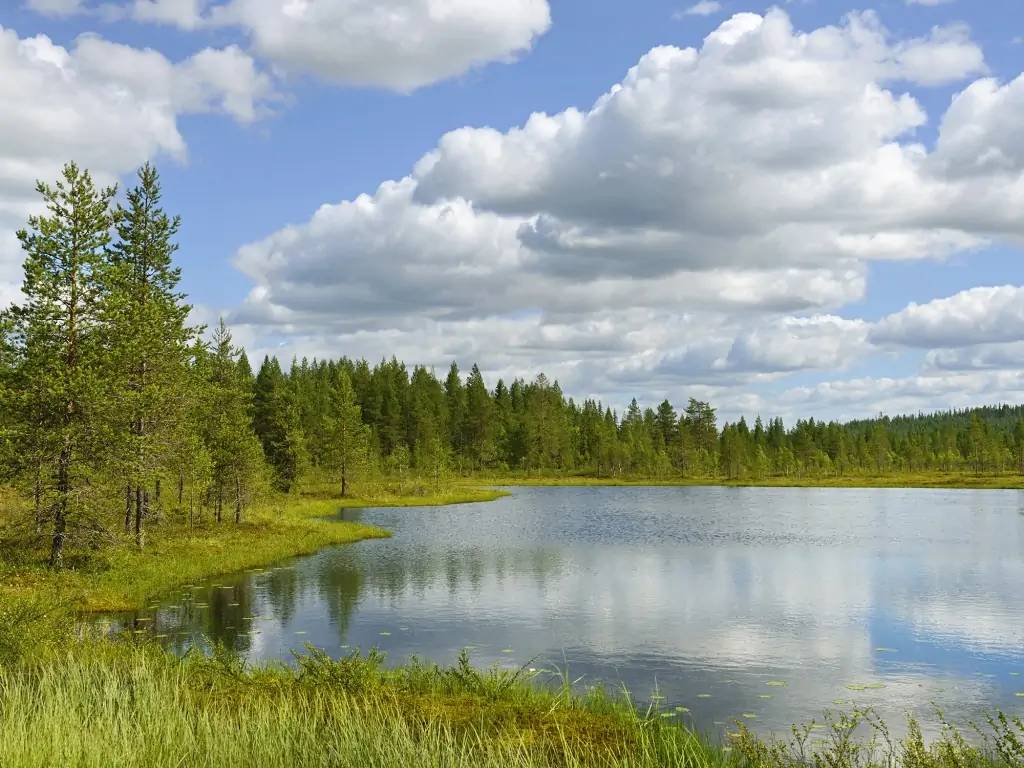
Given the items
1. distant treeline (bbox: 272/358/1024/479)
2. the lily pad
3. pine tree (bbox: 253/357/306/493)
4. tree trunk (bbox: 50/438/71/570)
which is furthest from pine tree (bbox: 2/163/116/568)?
distant treeline (bbox: 272/358/1024/479)

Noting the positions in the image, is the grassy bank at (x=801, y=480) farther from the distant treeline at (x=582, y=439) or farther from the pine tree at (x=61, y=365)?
the pine tree at (x=61, y=365)

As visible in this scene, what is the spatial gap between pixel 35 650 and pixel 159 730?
8.76m

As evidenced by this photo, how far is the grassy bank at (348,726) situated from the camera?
10.7 meters

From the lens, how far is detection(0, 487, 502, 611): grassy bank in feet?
102

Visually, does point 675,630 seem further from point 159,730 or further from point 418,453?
point 418,453

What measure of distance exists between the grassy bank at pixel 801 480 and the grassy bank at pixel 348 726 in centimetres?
11920

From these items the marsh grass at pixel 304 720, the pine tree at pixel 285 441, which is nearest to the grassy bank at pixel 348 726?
the marsh grass at pixel 304 720

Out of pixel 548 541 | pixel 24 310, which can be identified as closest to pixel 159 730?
→ pixel 24 310

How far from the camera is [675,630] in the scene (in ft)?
92.0

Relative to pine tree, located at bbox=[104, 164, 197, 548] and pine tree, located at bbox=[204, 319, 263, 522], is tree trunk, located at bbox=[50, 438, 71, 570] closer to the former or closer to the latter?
pine tree, located at bbox=[104, 164, 197, 548]

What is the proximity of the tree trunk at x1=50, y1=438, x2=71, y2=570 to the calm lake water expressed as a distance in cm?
559

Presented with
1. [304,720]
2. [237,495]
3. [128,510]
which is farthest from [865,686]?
[237,495]

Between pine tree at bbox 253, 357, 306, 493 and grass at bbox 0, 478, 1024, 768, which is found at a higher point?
pine tree at bbox 253, 357, 306, 493

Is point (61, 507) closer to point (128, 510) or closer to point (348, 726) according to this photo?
point (128, 510)
